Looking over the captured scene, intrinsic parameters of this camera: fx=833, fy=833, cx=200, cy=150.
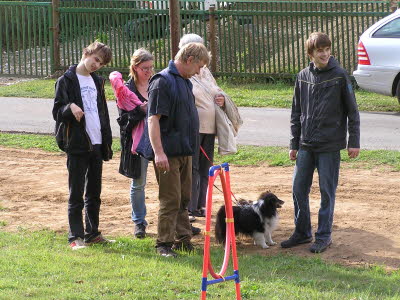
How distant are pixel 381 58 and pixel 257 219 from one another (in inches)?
320

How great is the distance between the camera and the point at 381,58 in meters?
15.2

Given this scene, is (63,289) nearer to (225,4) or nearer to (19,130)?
(19,130)

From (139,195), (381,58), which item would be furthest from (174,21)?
(139,195)

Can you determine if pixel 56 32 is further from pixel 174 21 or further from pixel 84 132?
pixel 84 132

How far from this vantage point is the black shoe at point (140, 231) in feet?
27.2

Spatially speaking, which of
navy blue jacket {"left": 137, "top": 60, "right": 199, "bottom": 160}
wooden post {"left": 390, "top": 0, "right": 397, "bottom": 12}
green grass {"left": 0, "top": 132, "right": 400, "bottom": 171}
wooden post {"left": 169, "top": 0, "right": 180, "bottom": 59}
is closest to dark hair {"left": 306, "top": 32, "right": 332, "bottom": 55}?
navy blue jacket {"left": 137, "top": 60, "right": 199, "bottom": 160}

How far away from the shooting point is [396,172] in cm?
1063

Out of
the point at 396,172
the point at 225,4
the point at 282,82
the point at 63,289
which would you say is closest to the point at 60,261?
the point at 63,289

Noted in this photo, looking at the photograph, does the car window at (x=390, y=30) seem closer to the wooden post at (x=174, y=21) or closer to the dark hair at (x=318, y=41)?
the wooden post at (x=174, y=21)

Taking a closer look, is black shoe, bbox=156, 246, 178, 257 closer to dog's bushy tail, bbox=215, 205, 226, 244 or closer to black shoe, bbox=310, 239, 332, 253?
dog's bushy tail, bbox=215, 205, 226, 244

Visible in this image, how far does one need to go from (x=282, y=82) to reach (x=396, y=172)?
820 centimetres

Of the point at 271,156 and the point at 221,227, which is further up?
the point at 271,156

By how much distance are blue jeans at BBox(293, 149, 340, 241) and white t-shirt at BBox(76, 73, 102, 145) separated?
1899 mm

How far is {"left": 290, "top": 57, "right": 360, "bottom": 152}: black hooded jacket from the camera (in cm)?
744
